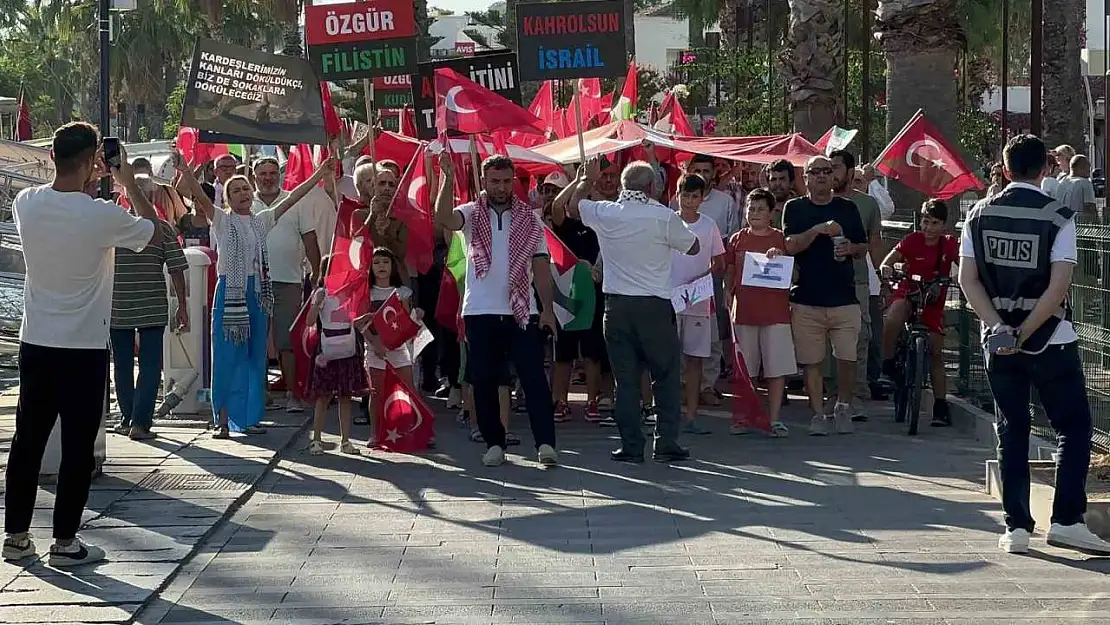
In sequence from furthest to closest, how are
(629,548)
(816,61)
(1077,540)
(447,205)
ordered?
(816,61) < (447,205) < (629,548) < (1077,540)

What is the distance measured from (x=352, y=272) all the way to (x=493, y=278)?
116cm

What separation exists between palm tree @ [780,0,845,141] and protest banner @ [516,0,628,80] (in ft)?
23.8

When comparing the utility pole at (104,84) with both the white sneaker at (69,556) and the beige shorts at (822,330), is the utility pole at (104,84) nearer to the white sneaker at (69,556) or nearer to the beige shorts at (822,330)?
the white sneaker at (69,556)

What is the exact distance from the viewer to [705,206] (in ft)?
42.4

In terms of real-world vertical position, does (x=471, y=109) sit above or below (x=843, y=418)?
above

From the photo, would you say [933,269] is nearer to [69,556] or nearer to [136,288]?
[136,288]

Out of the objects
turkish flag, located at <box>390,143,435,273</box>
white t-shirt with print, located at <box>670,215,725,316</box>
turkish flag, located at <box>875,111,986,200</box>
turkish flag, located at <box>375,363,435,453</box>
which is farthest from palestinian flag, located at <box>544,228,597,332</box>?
turkish flag, located at <box>875,111,986,200</box>

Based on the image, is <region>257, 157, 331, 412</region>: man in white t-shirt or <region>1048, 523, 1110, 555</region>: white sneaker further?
<region>257, 157, 331, 412</region>: man in white t-shirt

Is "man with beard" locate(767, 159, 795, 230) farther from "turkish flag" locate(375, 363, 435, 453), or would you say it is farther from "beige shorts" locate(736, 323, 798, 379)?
"turkish flag" locate(375, 363, 435, 453)

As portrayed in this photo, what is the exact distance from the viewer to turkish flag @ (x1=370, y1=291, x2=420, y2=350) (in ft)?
33.4

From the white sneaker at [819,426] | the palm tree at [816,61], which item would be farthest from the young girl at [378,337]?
the palm tree at [816,61]

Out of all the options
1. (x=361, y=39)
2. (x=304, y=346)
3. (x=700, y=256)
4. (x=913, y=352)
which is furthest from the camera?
(x=361, y=39)

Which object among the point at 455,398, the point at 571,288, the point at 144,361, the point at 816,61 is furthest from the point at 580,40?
the point at 816,61

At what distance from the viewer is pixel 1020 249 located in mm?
7141
